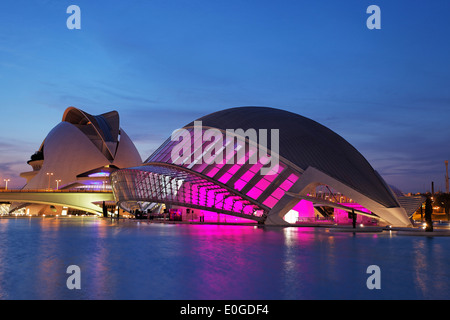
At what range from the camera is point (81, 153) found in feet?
322

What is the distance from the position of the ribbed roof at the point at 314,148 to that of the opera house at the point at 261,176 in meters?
0.09

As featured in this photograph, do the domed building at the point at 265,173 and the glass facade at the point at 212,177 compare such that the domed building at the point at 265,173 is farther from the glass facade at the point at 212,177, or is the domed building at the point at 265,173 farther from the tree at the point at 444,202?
the tree at the point at 444,202

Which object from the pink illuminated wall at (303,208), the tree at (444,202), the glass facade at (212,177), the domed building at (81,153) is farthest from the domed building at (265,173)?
the tree at (444,202)

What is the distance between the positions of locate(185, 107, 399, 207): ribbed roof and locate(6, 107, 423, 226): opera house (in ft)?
0.31

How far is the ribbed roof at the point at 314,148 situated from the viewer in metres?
40.7

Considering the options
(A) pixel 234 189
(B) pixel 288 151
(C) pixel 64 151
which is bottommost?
(A) pixel 234 189

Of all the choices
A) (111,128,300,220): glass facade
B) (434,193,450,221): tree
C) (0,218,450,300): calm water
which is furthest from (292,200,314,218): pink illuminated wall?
(434,193,450,221): tree

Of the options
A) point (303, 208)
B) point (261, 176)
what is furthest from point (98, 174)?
point (261, 176)

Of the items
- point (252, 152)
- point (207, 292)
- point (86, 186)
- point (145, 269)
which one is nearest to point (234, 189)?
point (252, 152)
